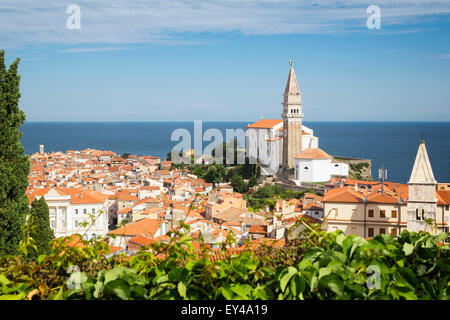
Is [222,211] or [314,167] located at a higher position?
[314,167]

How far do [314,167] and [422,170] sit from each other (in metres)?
24.2

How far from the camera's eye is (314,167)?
32.4 metres

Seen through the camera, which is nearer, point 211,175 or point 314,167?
point 314,167

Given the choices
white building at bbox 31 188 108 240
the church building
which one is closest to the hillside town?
white building at bbox 31 188 108 240

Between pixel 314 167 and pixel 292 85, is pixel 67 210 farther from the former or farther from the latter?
pixel 292 85

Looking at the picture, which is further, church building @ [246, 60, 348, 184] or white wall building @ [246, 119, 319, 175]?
white wall building @ [246, 119, 319, 175]

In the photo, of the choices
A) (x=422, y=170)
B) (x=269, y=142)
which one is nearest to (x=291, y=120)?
(x=269, y=142)

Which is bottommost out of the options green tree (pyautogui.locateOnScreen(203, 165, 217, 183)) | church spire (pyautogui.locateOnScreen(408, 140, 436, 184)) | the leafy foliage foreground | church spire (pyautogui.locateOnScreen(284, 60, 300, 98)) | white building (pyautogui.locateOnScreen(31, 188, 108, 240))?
white building (pyautogui.locateOnScreen(31, 188, 108, 240))

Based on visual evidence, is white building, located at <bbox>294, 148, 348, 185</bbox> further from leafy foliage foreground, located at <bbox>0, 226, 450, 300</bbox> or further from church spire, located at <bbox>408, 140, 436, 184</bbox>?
leafy foliage foreground, located at <bbox>0, 226, 450, 300</bbox>

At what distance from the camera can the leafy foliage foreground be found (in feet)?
5.24

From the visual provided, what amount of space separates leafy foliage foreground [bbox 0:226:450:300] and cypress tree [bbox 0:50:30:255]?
4.45m

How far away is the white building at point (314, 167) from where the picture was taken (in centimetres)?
3247
